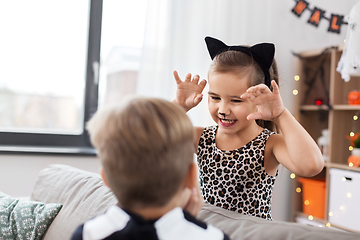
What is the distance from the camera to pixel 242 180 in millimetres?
1238

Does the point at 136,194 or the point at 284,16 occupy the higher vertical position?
the point at 284,16

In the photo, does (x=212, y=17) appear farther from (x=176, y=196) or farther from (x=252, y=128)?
(x=176, y=196)

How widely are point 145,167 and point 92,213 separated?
69 centimetres

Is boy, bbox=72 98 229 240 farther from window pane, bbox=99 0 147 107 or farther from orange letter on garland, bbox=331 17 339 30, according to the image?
orange letter on garland, bbox=331 17 339 30

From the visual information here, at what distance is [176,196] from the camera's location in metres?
0.64

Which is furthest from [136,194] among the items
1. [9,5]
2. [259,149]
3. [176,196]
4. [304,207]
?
[304,207]

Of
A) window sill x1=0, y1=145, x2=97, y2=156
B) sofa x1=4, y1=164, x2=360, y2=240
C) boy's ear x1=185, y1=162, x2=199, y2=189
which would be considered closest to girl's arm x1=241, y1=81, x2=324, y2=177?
sofa x1=4, y1=164, x2=360, y2=240

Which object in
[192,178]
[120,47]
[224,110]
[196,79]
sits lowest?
[192,178]

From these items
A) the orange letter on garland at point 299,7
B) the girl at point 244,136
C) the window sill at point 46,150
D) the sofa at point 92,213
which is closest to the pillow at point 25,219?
the sofa at point 92,213

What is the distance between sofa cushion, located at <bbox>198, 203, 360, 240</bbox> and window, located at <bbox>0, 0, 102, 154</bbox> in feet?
5.65

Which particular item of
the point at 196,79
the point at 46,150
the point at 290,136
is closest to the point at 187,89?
the point at 196,79

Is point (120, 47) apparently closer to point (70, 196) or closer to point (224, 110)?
point (70, 196)

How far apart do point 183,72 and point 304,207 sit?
5.12 ft

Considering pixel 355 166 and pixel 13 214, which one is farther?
pixel 355 166
